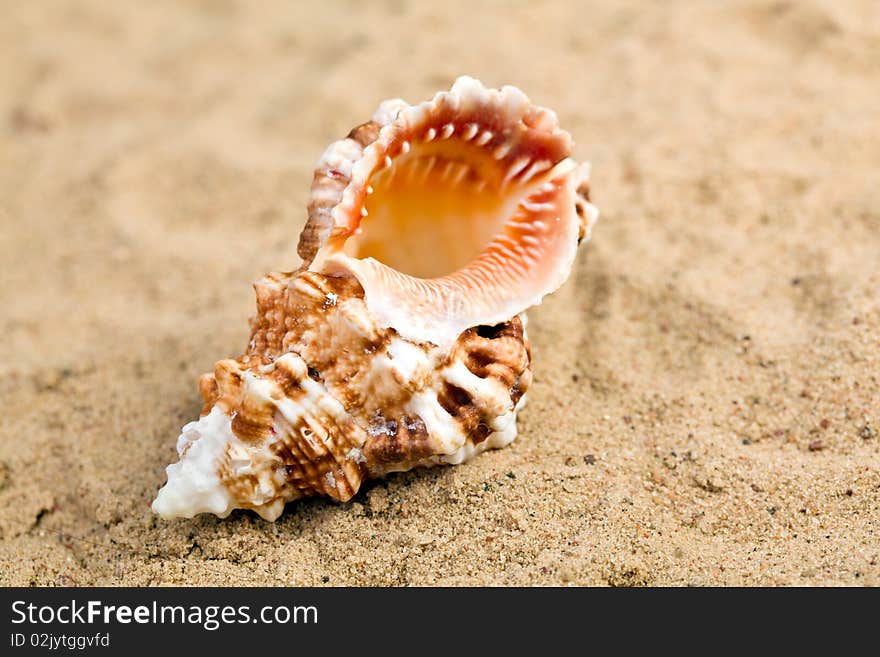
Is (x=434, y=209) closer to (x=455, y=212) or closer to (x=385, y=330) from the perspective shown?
(x=455, y=212)

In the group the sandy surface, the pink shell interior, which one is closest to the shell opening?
the pink shell interior

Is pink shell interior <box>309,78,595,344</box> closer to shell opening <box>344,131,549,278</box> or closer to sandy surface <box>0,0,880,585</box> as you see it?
shell opening <box>344,131,549,278</box>

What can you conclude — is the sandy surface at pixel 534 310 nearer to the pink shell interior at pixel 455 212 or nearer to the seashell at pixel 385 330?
the seashell at pixel 385 330

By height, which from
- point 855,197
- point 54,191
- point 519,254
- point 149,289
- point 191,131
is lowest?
point 519,254

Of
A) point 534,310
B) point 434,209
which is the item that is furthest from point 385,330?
point 534,310

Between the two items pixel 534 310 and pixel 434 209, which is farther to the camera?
pixel 534 310

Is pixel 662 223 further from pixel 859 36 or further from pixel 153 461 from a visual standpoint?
pixel 153 461

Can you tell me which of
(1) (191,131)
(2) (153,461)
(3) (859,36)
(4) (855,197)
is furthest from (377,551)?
(3) (859,36)
